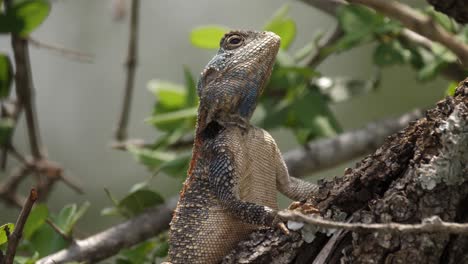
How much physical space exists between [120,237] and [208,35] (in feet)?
5.37

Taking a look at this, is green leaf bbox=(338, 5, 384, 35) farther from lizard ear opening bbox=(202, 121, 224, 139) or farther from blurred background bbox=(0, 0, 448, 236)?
blurred background bbox=(0, 0, 448, 236)

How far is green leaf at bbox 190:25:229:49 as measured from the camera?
5637mm

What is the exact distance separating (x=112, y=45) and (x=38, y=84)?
179cm

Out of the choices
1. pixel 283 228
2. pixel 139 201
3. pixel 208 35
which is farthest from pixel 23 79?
pixel 283 228

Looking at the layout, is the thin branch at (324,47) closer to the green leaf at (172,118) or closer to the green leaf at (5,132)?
the green leaf at (172,118)

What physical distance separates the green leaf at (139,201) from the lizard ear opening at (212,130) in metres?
0.88

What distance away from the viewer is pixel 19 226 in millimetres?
3010

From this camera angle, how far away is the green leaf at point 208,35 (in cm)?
564

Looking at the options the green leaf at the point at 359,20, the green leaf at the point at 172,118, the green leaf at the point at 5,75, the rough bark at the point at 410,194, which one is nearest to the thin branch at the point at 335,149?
the green leaf at the point at 172,118

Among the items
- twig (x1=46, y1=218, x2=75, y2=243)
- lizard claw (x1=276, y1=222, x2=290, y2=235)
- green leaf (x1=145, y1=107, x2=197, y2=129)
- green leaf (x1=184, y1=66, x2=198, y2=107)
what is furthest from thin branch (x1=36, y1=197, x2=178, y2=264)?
lizard claw (x1=276, y1=222, x2=290, y2=235)

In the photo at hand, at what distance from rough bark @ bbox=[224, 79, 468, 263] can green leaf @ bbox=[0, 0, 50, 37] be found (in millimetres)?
3372

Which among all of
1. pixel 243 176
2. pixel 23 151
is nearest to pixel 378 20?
pixel 243 176

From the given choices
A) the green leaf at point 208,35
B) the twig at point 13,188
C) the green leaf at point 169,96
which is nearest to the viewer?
the green leaf at point 208,35

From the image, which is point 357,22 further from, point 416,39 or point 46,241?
point 46,241
